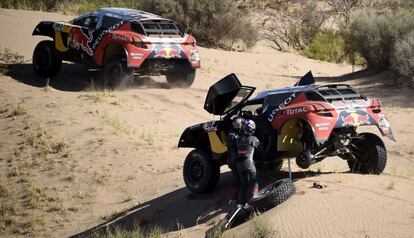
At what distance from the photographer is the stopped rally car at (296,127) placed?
413 inches

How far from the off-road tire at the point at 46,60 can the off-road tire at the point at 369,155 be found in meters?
10.7

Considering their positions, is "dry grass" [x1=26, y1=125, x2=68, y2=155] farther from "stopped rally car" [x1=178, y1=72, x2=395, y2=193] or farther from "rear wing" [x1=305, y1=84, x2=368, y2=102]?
"rear wing" [x1=305, y1=84, x2=368, y2=102]

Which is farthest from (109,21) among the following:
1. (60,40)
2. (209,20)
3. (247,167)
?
(247,167)

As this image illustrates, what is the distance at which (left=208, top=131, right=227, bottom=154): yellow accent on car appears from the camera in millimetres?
11414

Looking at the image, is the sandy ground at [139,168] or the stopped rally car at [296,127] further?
the stopped rally car at [296,127]

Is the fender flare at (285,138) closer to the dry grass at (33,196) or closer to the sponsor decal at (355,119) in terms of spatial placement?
the sponsor decal at (355,119)

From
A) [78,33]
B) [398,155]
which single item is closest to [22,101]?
[78,33]

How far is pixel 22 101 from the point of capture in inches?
711

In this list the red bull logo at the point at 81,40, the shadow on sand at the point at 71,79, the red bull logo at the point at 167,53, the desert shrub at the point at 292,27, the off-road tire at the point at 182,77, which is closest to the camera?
the red bull logo at the point at 167,53

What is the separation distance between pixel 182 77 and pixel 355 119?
972 centimetres

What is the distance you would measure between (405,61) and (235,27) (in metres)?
8.63

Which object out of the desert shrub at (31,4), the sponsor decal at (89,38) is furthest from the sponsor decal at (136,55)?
the desert shrub at (31,4)

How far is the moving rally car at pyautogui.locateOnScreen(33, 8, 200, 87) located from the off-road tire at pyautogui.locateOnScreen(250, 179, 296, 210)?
866cm

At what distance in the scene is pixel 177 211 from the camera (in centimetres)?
1171
